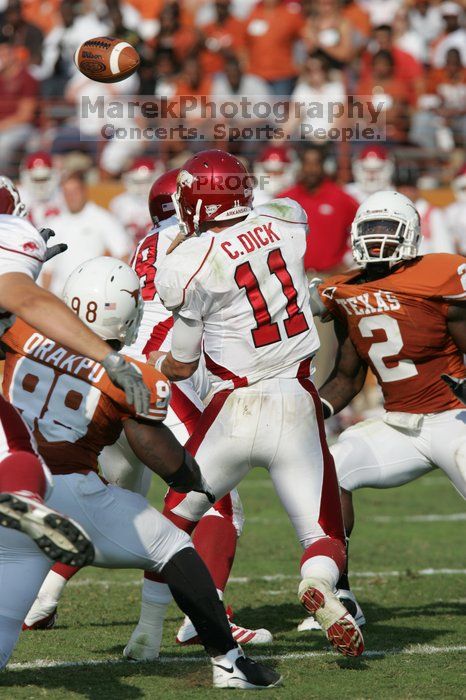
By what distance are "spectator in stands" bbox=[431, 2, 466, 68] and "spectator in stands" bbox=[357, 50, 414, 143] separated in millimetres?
783

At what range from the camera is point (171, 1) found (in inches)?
576

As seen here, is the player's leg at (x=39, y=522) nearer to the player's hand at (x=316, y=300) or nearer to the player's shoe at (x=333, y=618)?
the player's shoe at (x=333, y=618)

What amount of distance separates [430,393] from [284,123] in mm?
8312

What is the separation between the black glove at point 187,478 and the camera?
13.3 feet

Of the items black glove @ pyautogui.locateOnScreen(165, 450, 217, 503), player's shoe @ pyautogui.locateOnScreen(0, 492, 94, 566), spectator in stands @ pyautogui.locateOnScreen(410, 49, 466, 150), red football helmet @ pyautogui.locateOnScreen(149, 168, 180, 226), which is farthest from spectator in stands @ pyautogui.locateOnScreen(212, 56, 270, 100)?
player's shoe @ pyautogui.locateOnScreen(0, 492, 94, 566)

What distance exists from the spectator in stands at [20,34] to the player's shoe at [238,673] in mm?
11498

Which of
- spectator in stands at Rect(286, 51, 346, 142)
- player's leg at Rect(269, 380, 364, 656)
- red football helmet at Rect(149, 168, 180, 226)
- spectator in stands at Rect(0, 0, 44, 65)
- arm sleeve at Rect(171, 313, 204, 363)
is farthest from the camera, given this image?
spectator in stands at Rect(0, 0, 44, 65)

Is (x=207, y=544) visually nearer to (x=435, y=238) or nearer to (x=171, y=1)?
(x=435, y=238)

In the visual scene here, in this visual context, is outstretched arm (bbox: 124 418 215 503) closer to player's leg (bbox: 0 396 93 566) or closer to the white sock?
player's leg (bbox: 0 396 93 566)

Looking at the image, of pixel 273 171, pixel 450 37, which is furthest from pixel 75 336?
pixel 450 37

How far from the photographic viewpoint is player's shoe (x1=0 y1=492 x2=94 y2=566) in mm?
3434

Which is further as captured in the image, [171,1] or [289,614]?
[171,1]

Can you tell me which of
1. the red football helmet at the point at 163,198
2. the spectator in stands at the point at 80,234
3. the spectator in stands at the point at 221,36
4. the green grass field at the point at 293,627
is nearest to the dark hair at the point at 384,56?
the spectator in stands at the point at 221,36

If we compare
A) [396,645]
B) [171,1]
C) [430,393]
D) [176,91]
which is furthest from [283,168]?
[396,645]
